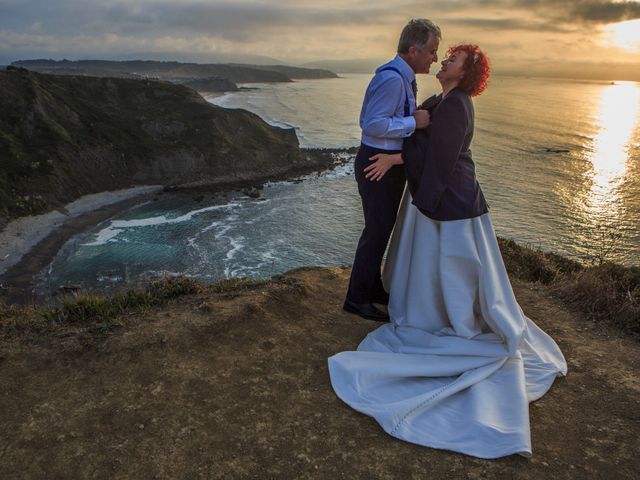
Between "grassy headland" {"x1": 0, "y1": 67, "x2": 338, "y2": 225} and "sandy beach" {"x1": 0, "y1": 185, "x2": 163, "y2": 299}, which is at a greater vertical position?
"grassy headland" {"x1": 0, "y1": 67, "x2": 338, "y2": 225}

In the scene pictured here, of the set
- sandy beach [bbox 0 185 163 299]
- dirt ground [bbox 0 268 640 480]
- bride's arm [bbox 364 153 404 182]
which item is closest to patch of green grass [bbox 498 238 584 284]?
dirt ground [bbox 0 268 640 480]

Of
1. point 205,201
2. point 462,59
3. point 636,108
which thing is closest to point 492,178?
point 205,201

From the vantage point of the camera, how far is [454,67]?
4148 millimetres

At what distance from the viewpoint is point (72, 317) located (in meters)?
5.50

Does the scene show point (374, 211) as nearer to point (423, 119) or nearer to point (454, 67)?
point (423, 119)

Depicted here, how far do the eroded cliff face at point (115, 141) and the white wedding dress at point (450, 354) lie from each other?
3447 centimetres

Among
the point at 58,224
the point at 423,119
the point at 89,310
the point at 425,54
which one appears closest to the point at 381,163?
the point at 423,119

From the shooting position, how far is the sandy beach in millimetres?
24703

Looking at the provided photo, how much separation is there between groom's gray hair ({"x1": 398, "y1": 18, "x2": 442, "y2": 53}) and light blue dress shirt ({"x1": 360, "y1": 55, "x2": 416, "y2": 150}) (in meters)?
0.16

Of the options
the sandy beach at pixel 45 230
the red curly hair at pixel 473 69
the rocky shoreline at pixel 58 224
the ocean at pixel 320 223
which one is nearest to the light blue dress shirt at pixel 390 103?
the red curly hair at pixel 473 69

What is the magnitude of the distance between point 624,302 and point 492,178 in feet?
134

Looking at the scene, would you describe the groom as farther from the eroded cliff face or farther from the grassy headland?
the eroded cliff face

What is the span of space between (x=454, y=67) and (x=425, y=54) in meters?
0.32

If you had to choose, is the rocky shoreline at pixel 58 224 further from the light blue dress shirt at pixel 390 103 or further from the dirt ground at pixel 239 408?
the light blue dress shirt at pixel 390 103
